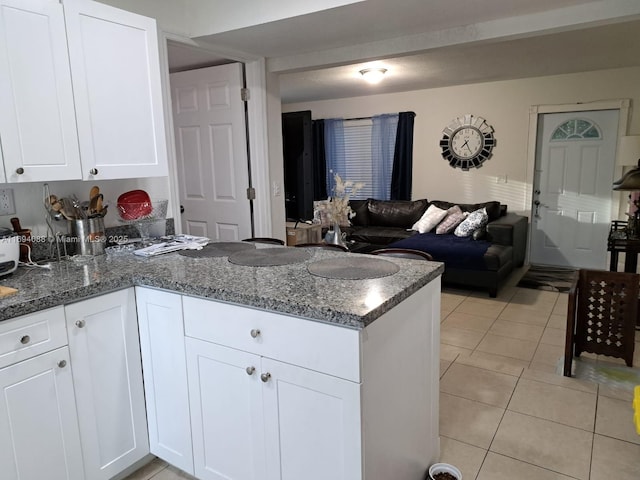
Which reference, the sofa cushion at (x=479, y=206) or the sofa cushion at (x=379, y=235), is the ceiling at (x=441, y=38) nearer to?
the sofa cushion at (x=479, y=206)

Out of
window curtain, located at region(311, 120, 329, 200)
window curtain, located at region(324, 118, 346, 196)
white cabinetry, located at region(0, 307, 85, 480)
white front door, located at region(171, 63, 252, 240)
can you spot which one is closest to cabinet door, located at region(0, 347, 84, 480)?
white cabinetry, located at region(0, 307, 85, 480)

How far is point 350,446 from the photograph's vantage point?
139cm

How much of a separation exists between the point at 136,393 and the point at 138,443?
0.76 feet

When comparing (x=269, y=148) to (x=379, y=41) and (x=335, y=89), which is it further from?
(x=335, y=89)

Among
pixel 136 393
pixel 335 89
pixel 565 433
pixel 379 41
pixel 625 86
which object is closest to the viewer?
pixel 136 393

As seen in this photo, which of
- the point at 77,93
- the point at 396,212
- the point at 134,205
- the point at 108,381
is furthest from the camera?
the point at 396,212

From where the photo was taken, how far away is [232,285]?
1.66 m

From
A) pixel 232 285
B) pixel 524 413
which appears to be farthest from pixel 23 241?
pixel 524 413

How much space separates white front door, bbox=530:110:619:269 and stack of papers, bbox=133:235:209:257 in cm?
481

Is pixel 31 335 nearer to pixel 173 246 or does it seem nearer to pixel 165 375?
pixel 165 375

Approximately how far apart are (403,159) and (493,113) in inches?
51.8

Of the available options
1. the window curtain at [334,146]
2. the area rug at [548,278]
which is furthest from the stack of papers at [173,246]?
the window curtain at [334,146]

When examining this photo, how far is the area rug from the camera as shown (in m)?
4.82

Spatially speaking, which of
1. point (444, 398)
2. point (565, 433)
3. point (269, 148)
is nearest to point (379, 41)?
point (269, 148)
